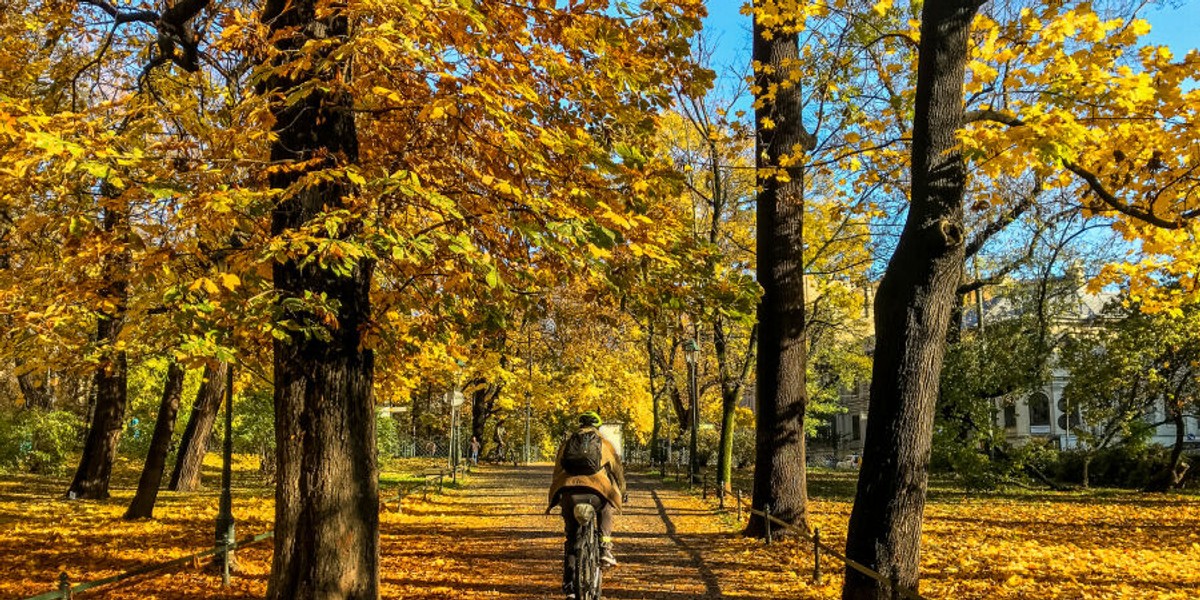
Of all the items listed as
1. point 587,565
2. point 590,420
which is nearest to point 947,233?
point 590,420

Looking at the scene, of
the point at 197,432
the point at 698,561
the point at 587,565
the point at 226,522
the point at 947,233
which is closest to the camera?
the point at 947,233

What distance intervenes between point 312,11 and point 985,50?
22.1 feet

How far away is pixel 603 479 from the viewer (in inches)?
316

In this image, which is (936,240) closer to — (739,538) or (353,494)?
(353,494)

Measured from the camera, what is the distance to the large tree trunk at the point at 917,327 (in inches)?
269

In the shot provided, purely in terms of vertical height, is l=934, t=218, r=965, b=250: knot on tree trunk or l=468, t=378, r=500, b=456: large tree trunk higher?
l=934, t=218, r=965, b=250: knot on tree trunk

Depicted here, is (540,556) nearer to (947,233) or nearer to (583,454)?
(583,454)

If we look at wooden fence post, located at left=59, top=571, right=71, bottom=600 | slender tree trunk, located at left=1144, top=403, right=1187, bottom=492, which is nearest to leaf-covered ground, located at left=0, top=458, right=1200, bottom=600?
wooden fence post, located at left=59, top=571, right=71, bottom=600

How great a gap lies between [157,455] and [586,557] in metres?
11.2

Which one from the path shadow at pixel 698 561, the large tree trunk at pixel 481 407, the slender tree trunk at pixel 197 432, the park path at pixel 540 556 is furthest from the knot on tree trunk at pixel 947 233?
the large tree trunk at pixel 481 407

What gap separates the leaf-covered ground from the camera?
911 cm

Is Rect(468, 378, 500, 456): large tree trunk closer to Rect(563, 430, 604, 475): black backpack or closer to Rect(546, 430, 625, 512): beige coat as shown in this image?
Rect(546, 430, 625, 512): beige coat

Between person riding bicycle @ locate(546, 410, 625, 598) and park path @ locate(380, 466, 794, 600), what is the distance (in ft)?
3.47

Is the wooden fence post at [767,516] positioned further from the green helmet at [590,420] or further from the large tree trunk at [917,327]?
the large tree trunk at [917,327]
